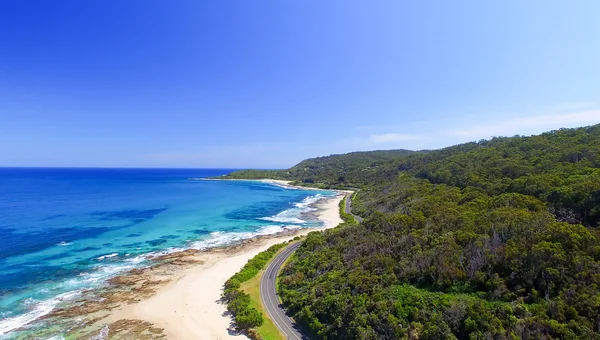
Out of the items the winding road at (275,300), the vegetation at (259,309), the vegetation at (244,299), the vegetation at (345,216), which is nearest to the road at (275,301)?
the winding road at (275,300)

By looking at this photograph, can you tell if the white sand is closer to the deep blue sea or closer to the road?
the road

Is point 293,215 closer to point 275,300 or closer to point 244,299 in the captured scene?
point 275,300

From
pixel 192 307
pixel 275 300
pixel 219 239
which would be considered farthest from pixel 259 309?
pixel 219 239

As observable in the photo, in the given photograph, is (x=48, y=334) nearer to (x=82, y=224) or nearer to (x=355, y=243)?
(x=355, y=243)

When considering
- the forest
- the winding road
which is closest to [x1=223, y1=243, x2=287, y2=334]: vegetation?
the winding road

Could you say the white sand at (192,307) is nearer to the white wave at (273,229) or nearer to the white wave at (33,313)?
the white wave at (33,313)
